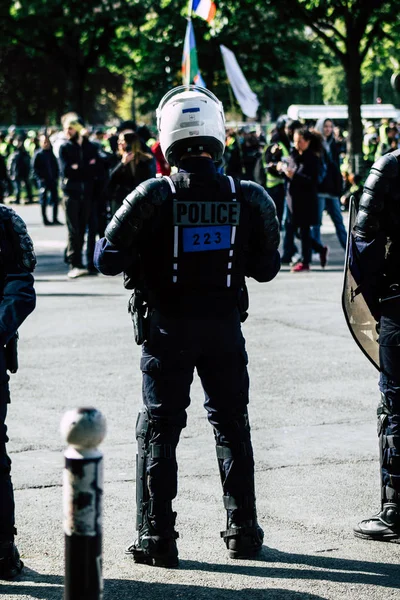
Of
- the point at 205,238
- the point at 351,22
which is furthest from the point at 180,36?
the point at 205,238

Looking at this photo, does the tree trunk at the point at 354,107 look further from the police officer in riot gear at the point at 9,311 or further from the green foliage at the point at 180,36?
the police officer in riot gear at the point at 9,311

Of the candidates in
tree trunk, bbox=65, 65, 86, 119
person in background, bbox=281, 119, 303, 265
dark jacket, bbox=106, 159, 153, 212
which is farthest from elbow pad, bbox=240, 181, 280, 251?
tree trunk, bbox=65, 65, 86, 119

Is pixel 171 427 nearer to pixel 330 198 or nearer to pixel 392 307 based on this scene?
A: pixel 392 307

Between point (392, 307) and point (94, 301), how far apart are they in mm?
7661

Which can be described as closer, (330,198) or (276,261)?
(276,261)

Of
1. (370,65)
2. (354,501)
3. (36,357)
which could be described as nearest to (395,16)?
(36,357)

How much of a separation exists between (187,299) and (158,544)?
98 cm

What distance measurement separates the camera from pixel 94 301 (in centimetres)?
1256

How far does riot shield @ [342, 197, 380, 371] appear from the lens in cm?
530

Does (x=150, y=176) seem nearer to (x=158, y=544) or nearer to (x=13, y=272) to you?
(x=13, y=272)

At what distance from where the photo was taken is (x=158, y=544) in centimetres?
478

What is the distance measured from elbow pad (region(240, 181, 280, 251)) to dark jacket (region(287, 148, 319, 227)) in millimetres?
9477

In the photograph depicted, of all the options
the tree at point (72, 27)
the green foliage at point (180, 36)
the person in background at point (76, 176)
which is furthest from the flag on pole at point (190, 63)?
the tree at point (72, 27)

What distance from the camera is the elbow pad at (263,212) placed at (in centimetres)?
487
